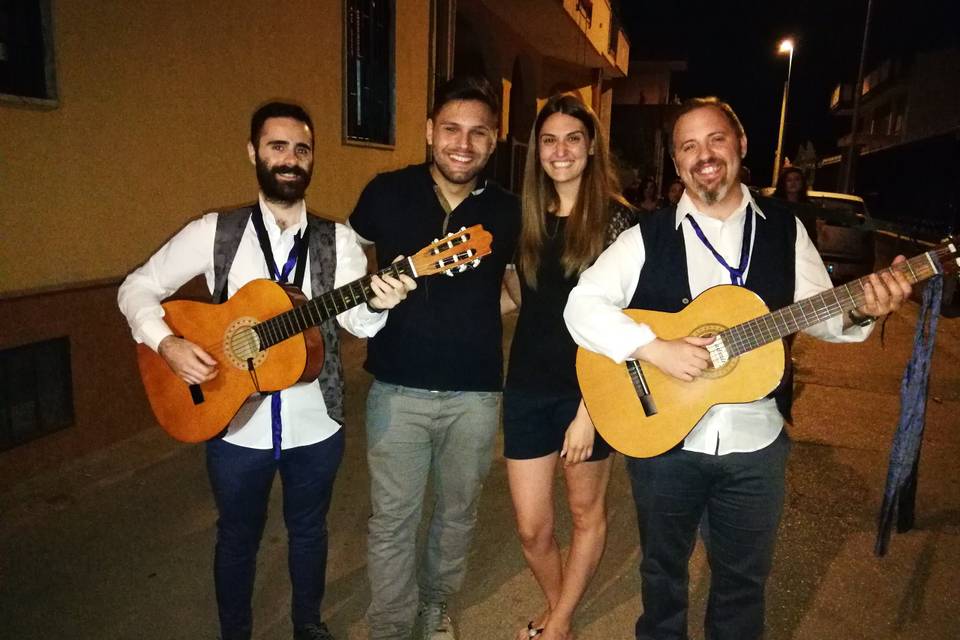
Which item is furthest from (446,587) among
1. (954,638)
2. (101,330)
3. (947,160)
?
(947,160)

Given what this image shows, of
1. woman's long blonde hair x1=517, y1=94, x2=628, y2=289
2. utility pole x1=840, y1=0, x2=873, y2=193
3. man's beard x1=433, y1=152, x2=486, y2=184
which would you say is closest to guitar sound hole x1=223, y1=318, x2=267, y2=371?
man's beard x1=433, y1=152, x2=486, y2=184

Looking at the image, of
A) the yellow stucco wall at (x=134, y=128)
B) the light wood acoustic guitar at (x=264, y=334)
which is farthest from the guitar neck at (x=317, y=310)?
the yellow stucco wall at (x=134, y=128)

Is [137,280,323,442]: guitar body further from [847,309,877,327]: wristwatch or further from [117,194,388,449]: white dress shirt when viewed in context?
[847,309,877,327]: wristwatch

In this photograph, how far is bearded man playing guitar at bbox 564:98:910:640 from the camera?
2.11m

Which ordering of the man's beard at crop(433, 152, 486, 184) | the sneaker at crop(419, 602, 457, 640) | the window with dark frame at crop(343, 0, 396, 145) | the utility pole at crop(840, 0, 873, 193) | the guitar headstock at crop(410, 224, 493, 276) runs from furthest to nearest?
the utility pole at crop(840, 0, 873, 193)
the window with dark frame at crop(343, 0, 396, 145)
the sneaker at crop(419, 602, 457, 640)
the man's beard at crop(433, 152, 486, 184)
the guitar headstock at crop(410, 224, 493, 276)

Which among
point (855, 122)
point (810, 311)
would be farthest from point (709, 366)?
point (855, 122)

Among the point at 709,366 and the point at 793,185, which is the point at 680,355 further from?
the point at 793,185

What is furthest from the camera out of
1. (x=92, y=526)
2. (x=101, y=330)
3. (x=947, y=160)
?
(x=947, y=160)

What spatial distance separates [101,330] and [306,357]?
2.56 meters

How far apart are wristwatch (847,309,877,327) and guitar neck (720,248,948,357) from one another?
2.2 inches

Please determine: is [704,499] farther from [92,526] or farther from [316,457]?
[92,526]

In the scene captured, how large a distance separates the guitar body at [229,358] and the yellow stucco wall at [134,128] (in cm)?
186

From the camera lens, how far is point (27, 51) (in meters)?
3.70

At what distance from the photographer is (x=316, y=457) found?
94.7 inches
